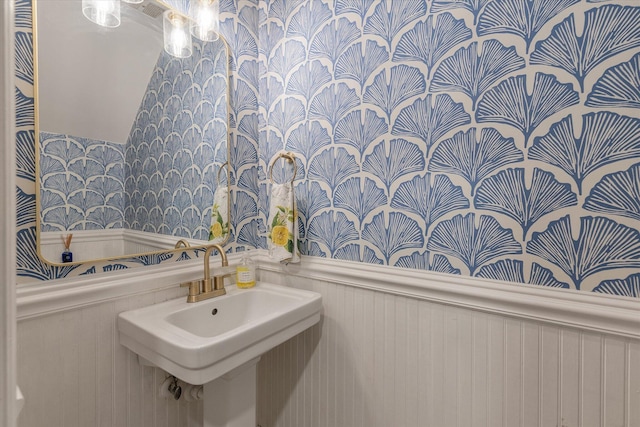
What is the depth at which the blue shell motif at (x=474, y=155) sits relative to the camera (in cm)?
89

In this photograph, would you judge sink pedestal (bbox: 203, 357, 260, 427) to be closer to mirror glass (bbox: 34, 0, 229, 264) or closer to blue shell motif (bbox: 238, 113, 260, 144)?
mirror glass (bbox: 34, 0, 229, 264)

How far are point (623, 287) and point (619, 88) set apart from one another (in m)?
0.48

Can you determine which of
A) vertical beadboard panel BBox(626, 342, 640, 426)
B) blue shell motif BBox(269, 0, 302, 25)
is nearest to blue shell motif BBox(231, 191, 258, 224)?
blue shell motif BBox(269, 0, 302, 25)

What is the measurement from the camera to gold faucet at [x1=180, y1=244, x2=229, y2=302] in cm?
112

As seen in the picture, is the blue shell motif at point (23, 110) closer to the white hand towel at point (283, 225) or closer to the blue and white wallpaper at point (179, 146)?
the blue and white wallpaper at point (179, 146)

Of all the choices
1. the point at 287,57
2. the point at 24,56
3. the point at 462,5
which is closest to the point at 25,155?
the point at 24,56

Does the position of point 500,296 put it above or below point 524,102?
below

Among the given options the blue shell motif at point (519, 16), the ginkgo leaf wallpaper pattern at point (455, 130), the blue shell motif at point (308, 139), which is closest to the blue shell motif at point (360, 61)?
the ginkgo leaf wallpaper pattern at point (455, 130)

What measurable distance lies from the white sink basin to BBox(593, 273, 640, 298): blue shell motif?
0.83 metres

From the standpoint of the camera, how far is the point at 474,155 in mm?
931

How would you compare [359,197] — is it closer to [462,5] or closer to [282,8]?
[462,5]

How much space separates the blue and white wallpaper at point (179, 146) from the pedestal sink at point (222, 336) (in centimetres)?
30

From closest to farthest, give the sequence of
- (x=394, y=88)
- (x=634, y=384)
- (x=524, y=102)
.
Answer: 1. (x=634, y=384)
2. (x=524, y=102)
3. (x=394, y=88)

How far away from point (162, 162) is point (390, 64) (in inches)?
35.0
